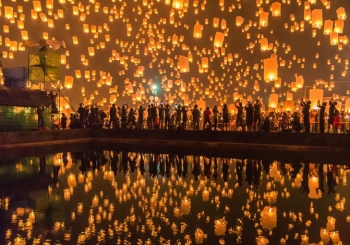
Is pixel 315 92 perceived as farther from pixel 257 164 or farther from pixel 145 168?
pixel 145 168

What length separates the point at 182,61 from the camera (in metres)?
19.4

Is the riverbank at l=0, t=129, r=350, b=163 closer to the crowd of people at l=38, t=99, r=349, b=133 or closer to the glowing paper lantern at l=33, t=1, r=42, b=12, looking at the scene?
the crowd of people at l=38, t=99, r=349, b=133

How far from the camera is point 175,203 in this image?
6605 mm

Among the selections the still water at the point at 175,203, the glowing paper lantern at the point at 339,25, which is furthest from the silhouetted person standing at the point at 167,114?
the glowing paper lantern at the point at 339,25

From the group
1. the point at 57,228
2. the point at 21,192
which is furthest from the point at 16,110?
the point at 57,228

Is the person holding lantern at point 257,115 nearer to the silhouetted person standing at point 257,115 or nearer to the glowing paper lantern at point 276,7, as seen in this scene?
the silhouetted person standing at point 257,115

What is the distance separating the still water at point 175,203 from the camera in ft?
16.1

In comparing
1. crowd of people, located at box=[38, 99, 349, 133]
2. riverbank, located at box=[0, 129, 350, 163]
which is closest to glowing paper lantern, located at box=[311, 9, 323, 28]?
crowd of people, located at box=[38, 99, 349, 133]

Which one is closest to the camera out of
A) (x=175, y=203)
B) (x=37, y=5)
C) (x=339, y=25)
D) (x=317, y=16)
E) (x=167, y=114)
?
(x=175, y=203)

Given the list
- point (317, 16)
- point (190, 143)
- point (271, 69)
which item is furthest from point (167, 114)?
point (317, 16)

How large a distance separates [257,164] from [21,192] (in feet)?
20.8

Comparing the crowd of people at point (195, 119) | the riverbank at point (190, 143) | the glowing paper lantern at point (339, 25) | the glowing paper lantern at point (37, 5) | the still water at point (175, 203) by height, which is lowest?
the still water at point (175, 203)

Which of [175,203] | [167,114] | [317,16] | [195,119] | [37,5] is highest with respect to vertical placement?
[37,5]

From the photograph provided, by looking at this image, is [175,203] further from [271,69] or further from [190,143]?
[271,69]
